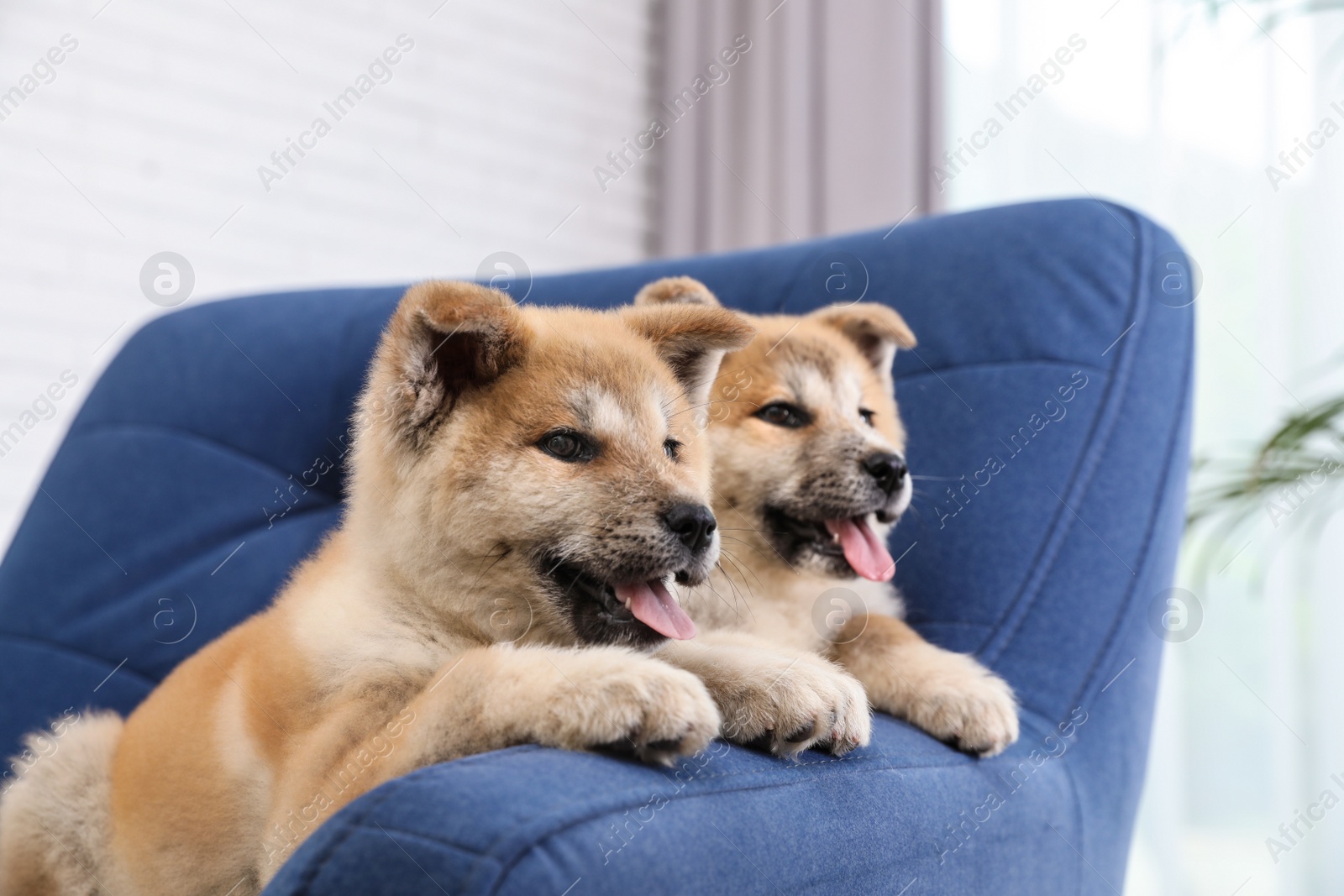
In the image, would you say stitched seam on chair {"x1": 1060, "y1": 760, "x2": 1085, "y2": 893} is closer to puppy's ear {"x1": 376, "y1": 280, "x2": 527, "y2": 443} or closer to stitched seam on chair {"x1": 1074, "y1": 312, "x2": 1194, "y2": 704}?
stitched seam on chair {"x1": 1074, "y1": 312, "x2": 1194, "y2": 704}

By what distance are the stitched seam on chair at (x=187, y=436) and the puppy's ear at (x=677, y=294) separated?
94 cm

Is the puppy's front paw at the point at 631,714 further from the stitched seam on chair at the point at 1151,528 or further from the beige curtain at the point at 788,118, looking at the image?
the beige curtain at the point at 788,118

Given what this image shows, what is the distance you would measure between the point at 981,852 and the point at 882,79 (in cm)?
281

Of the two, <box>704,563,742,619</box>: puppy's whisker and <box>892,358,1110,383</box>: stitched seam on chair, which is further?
<box>892,358,1110,383</box>: stitched seam on chair

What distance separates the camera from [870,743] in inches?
45.2

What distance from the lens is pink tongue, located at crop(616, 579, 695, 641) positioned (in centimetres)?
110

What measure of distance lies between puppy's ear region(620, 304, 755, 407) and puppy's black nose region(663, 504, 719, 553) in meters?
0.25

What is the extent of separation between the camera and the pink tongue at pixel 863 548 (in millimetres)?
1397

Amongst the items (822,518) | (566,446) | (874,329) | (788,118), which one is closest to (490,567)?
(566,446)

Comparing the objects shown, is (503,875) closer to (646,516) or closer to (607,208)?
(646,516)

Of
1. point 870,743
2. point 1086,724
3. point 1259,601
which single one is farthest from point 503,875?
point 1259,601

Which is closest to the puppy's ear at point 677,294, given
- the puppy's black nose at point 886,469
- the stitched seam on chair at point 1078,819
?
the puppy's black nose at point 886,469

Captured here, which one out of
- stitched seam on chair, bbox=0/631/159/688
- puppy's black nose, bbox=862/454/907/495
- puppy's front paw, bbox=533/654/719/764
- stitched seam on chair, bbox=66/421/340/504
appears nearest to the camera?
puppy's front paw, bbox=533/654/719/764

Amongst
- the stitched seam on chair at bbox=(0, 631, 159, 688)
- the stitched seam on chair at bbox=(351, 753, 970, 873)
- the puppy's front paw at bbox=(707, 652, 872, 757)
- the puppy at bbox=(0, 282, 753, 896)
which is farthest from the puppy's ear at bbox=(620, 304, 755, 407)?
the stitched seam on chair at bbox=(0, 631, 159, 688)
